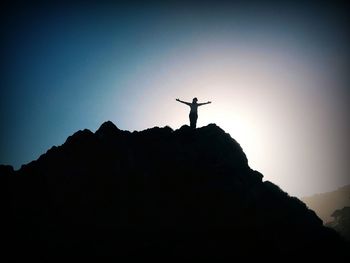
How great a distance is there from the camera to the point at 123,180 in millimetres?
26062

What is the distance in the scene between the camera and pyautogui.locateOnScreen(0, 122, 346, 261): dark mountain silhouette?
2308cm

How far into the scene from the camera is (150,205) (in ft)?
81.8

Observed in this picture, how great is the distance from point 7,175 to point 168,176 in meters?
17.6

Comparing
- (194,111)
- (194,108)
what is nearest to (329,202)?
(194,111)

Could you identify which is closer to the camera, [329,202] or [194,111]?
[194,111]

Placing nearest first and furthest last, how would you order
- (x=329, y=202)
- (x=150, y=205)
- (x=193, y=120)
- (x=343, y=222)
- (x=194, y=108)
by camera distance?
(x=150, y=205) → (x=194, y=108) → (x=193, y=120) → (x=343, y=222) → (x=329, y=202)

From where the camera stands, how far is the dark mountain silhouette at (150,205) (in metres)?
23.1

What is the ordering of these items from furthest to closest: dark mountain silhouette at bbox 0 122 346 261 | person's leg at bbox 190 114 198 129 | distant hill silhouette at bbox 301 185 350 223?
distant hill silhouette at bbox 301 185 350 223 → person's leg at bbox 190 114 198 129 → dark mountain silhouette at bbox 0 122 346 261

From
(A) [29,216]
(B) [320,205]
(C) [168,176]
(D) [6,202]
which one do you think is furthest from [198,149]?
(B) [320,205]

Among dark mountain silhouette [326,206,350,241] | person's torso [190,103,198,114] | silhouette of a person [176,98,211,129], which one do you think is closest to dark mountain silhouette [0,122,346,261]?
silhouette of a person [176,98,211,129]

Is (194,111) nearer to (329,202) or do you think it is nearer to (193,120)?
(193,120)

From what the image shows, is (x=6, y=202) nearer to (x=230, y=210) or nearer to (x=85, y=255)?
(x=85, y=255)

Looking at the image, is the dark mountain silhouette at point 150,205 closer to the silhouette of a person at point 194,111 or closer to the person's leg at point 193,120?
the person's leg at point 193,120

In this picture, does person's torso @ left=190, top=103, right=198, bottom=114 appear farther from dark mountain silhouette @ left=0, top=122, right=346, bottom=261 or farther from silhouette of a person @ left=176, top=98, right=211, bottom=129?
dark mountain silhouette @ left=0, top=122, right=346, bottom=261
